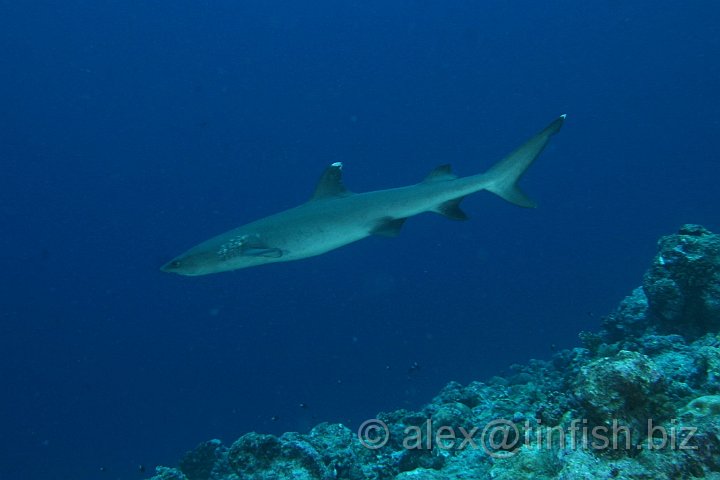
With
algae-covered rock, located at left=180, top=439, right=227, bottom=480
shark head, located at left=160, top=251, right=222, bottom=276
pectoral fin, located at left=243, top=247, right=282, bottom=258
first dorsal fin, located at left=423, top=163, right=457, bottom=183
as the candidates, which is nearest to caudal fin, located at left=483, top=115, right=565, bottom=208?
first dorsal fin, located at left=423, top=163, right=457, bottom=183

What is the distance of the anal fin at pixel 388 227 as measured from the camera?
7.32 meters

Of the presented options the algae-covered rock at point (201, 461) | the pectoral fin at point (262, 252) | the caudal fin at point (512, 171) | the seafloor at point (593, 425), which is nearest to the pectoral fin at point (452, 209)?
the caudal fin at point (512, 171)

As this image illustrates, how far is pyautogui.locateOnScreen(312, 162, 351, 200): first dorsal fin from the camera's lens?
7789mm

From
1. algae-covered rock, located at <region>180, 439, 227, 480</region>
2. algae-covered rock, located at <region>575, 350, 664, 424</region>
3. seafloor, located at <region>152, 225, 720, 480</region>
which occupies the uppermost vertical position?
algae-covered rock, located at <region>575, 350, 664, 424</region>

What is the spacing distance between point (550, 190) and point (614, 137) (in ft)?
47.5

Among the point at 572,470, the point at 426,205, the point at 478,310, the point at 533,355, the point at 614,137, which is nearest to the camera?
the point at 572,470

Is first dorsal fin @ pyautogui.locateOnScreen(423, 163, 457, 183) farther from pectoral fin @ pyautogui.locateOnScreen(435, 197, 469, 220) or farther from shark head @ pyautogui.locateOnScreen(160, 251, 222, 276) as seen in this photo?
shark head @ pyautogui.locateOnScreen(160, 251, 222, 276)

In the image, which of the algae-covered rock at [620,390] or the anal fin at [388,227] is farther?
the anal fin at [388,227]

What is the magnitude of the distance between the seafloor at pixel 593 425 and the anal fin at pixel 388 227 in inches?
108

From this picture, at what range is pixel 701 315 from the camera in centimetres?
748

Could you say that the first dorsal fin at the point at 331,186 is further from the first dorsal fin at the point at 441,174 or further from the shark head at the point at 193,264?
the shark head at the point at 193,264

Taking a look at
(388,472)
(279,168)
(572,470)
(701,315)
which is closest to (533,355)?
(701,315)

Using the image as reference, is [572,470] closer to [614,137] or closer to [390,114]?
[390,114]

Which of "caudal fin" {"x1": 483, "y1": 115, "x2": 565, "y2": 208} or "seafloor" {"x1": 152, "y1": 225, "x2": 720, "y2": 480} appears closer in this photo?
"seafloor" {"x1": 152, "y1": 225, "x2": 720, "y2": 480}
